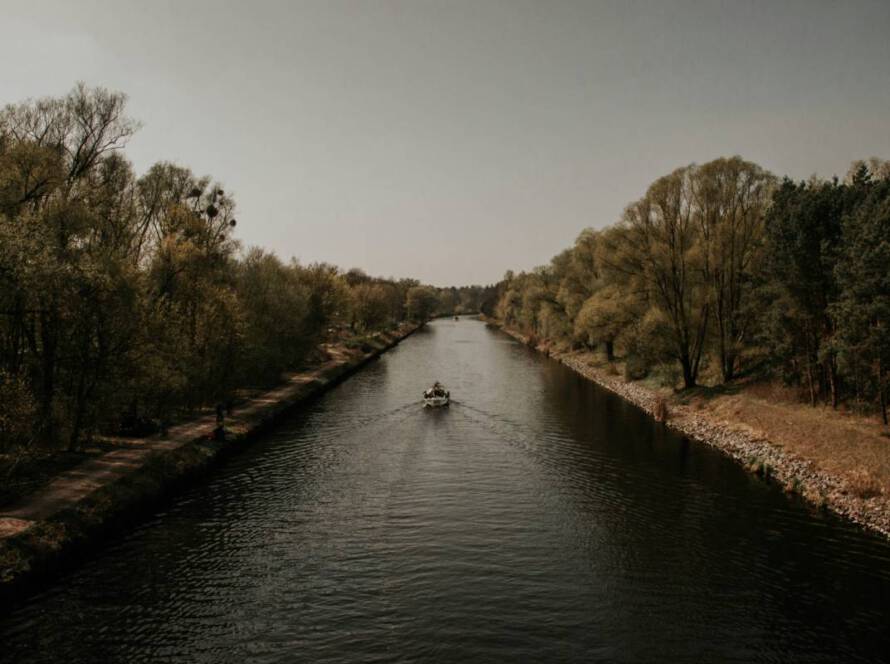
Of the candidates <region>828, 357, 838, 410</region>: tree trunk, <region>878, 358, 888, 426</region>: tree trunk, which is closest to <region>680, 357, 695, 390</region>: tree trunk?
<region>828, 357, 838, 410</region>: tree trunk

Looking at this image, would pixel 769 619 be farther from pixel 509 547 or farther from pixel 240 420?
pixel 240 420

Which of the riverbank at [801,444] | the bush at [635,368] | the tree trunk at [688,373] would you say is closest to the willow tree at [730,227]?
the tree trunk at [688,373]

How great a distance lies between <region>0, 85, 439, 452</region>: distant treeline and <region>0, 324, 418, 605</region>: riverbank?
290 cm

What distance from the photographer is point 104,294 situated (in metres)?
32.6

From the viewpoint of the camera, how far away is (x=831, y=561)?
Answer: 79.0 feet

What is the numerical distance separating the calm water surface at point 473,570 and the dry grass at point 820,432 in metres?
3.44

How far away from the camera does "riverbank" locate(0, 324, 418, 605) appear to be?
22.1 meters

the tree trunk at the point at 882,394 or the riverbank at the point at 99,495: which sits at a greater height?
the tree trunk at the point at 882,394

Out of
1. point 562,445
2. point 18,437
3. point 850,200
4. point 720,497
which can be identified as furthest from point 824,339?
point 18,437

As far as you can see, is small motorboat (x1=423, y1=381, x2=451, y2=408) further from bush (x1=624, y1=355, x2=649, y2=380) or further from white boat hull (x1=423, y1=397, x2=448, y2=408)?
bush (x1=624, y1=355, x2=649, y2=380)

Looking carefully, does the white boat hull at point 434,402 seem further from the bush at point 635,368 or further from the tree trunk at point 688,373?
the tree trunk at point 688,373

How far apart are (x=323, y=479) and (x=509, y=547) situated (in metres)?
14.5

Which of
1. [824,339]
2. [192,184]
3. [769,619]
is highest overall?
[192,184]

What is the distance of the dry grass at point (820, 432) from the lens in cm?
2972
